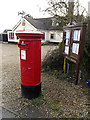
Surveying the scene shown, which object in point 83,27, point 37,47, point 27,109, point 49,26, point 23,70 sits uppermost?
point 49,26

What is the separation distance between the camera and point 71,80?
3.81 m

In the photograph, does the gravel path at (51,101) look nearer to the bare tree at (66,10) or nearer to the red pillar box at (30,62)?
the red pillar box at (30,62)

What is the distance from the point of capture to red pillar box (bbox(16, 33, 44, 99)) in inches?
95.9

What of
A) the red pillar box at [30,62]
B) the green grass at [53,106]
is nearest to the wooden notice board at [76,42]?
the red pillar box at [30,62]

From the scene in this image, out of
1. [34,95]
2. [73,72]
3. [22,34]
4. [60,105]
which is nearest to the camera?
[22,34]

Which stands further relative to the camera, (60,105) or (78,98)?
(78,98)

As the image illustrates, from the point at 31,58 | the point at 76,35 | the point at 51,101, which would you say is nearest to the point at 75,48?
the point at 76,35

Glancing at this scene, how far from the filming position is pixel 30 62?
8.39 feet

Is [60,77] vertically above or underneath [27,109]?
above

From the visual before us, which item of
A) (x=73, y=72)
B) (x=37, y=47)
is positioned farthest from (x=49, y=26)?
(x=37, y=47)

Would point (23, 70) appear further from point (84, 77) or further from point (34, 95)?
point (84, 77)

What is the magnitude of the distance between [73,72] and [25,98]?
7.73 ft

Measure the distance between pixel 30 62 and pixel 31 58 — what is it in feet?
0.36

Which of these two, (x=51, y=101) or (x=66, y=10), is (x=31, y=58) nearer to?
(x=51, y=101)
